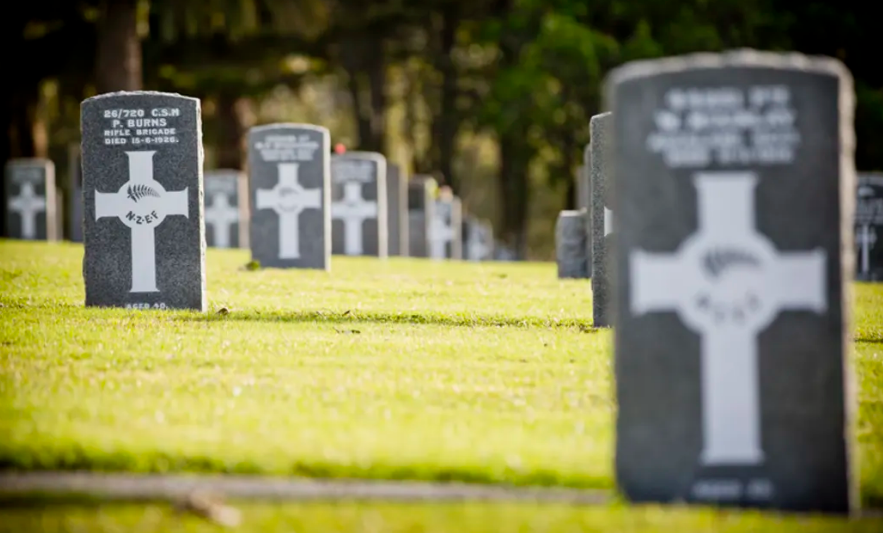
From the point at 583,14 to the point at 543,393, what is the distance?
37759 mm

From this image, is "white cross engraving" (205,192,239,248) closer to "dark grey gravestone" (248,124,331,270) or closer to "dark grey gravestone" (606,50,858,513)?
"dark grey gravestone" (248,124,331,270)

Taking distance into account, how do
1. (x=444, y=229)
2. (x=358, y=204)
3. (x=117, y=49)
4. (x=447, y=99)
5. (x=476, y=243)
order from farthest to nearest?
(x=447, y=99) → (x=476, y=243) → (x=444, y=229) → (x=117, y=49) → (x=358, y=204)

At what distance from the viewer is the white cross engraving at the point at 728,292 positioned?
714 cm

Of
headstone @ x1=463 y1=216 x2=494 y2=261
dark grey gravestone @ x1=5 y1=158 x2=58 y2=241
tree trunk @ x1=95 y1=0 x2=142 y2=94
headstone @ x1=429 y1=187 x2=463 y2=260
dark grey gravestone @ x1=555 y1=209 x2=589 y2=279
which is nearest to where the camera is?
dark grey gravestone @ x1=555 y1=209 x2=589 y2=279

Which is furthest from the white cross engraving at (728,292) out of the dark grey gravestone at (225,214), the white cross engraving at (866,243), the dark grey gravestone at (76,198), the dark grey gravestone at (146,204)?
the dark grey gravestone at (225,214)

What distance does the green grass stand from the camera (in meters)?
6.39

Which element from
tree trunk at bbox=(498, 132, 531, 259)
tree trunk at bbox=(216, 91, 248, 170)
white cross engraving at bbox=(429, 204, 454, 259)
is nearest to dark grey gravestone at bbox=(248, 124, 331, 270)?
white cross engraving at bbox=(429, 204, 454, 259)

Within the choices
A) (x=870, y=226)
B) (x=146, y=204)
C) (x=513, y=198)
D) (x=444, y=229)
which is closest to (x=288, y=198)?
(x=146, y=204)

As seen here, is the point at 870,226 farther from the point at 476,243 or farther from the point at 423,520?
the point at 423,520

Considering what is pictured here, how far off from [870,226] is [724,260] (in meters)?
20.2

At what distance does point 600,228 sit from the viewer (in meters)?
13.7

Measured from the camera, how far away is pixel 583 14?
152 feet

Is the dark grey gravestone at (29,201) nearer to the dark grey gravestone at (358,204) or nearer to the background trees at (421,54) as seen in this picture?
the background trees at (421,54)

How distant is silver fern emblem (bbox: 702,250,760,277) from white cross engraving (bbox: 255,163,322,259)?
13.6 meters
